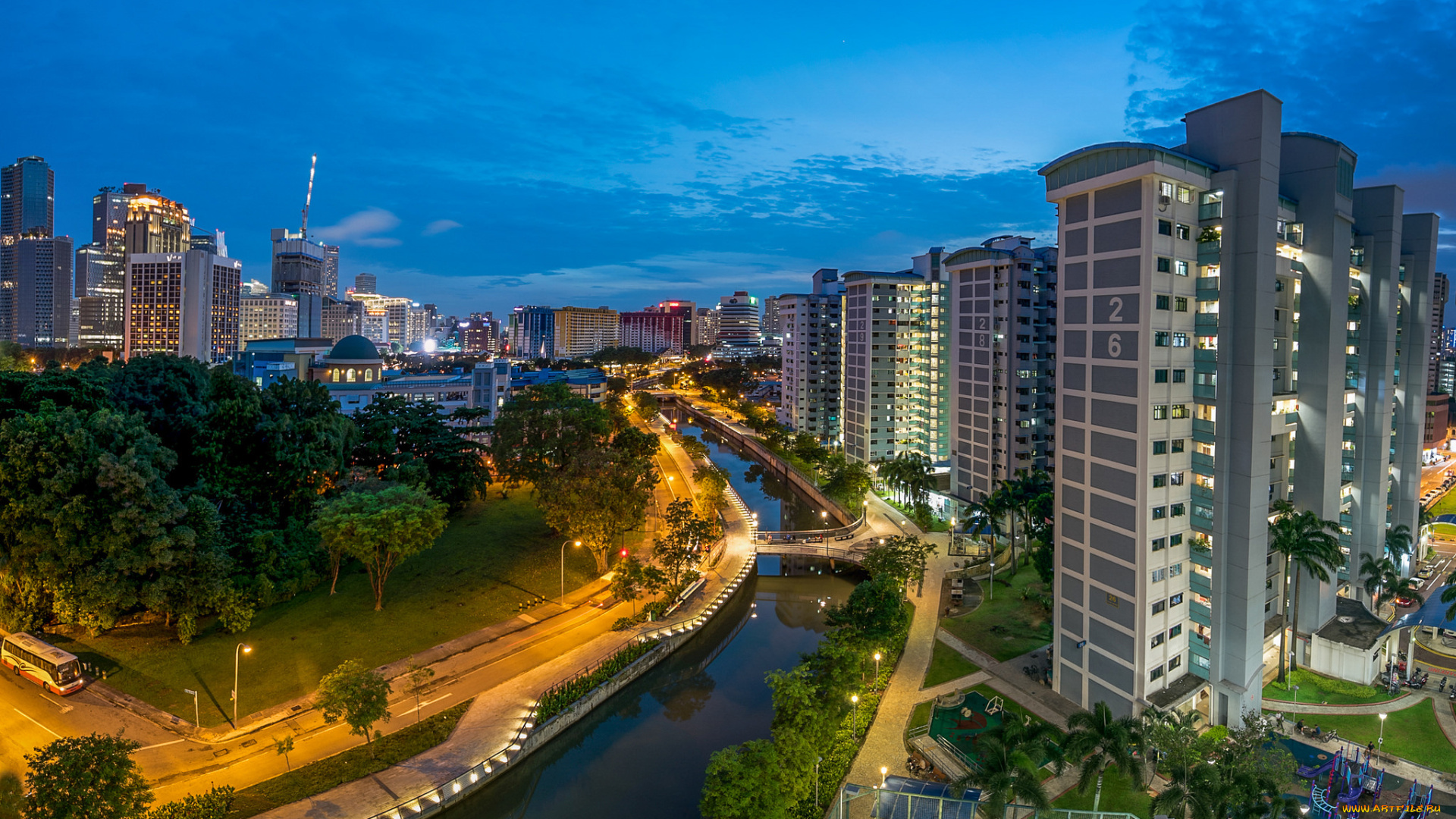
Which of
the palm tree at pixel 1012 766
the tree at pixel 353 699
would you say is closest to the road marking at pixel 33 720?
the tree at pixel 353 699

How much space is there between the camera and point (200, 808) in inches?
726

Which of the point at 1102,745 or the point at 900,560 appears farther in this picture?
the point at 900,560

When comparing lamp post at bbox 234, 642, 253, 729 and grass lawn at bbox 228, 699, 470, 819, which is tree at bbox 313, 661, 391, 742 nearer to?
grass lawn at bbox 228, 699, 470, 819

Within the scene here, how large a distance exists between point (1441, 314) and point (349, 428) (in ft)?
405

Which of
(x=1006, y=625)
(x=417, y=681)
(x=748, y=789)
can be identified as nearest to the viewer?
(x=748, y=789)

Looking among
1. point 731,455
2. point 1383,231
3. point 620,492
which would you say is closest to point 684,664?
point 620,492

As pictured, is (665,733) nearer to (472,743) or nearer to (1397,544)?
(472,743)

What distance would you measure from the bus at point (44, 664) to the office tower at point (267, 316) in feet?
495

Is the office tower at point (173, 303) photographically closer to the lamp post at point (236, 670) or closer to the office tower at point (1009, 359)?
the lamp post at point (236, 670)

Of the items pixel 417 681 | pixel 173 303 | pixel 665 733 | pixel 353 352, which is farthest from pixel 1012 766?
pixel 173 303

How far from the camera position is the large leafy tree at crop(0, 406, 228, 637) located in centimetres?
2733

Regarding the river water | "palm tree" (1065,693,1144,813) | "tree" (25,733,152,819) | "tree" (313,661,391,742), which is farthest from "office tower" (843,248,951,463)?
"tree" (25,733,152,819)

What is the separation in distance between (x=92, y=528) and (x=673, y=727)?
2443 cm

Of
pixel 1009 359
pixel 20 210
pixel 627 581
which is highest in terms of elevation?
pixel 20 210
